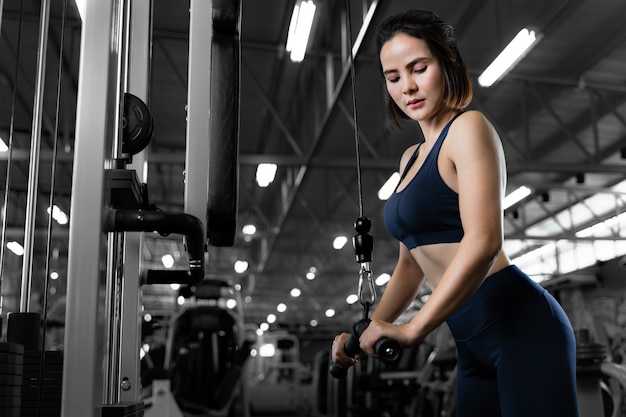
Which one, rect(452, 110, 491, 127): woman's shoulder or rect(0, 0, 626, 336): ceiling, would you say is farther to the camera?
rect(0, 0, 626, 336): ceiling

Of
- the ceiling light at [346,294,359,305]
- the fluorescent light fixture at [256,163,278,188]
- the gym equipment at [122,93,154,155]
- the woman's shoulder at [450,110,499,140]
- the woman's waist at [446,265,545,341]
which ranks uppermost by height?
the fluorescent light fixture at [256,163,278,188]

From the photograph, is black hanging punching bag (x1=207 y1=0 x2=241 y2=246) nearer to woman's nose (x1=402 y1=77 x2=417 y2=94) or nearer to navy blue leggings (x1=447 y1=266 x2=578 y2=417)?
woman's nose (x1=402 y1=77 x2=417 y2=94)

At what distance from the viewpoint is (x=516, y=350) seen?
45.9 inches

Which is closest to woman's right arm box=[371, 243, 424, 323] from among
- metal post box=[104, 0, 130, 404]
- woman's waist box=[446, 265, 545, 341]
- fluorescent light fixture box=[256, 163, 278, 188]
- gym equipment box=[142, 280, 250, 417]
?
woman's waist box=[446, 265, 545, 341]

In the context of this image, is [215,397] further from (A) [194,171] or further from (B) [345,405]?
(A) [194,171]

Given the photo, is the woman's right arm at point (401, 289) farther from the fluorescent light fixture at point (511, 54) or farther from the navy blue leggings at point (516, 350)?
the fluorescent light fixture at point (511, 54)

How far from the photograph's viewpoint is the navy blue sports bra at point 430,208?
1.22m

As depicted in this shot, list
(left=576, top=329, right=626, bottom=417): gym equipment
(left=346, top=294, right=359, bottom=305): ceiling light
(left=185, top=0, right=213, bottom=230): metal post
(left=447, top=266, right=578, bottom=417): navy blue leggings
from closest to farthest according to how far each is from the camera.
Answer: (left=447, top=266, right=578, bottom=417): navy blue leggings
(left=185, top=0, right=213, bottom=230): metal post
(left=576, top=329, right=626, bottom=417): gym equipment
(left=346, top=294, right=359, bottom=305): ceiling light

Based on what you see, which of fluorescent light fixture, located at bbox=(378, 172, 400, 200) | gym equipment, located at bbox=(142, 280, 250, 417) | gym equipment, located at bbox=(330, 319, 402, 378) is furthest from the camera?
fluorescent light fixture, located at bbox=(378, 172, 400, 200)

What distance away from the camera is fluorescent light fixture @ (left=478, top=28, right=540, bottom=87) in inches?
200

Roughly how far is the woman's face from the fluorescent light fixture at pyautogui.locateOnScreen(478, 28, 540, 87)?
4.14 meters

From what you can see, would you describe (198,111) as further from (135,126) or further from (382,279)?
(382,279)

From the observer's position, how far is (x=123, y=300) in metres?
1.81

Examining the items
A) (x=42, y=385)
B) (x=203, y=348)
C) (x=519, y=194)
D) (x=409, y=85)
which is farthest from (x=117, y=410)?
(x=519, y=194)
